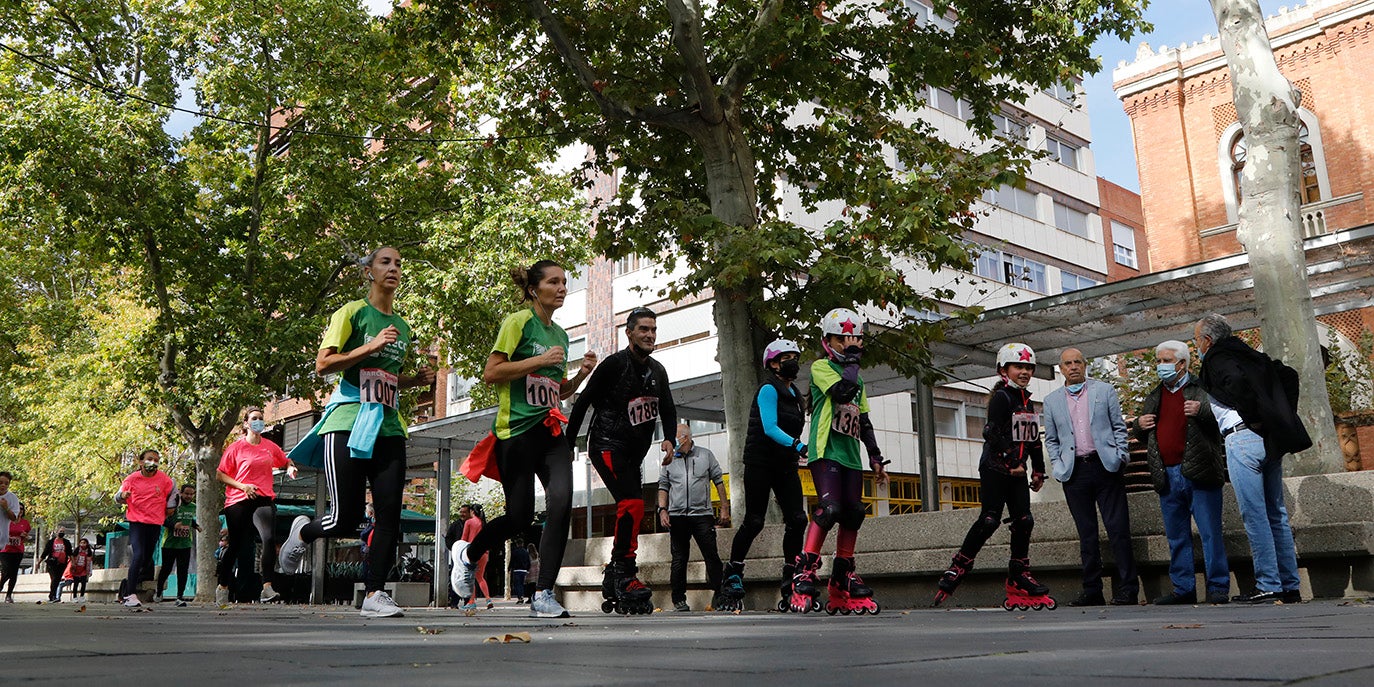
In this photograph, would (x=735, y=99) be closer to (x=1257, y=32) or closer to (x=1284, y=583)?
(x=1257, y=32)

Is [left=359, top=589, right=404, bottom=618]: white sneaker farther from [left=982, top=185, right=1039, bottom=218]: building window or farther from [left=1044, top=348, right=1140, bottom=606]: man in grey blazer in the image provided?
[left=982, top=185, right=1039, bottom=218]: building window

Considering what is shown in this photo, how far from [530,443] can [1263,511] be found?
4946 millimetres

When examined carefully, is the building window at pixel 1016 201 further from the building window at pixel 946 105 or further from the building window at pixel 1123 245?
the building window at pixel 1123 245

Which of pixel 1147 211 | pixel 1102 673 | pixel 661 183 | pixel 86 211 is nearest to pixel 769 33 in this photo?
pixel 661 183

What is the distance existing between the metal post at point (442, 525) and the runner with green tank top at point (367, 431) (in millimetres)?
15306

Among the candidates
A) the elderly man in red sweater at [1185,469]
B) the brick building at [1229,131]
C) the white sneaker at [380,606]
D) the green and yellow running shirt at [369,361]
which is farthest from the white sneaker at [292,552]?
the brick building at [1229,131]

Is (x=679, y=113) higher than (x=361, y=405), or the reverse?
(x=679, y=113)

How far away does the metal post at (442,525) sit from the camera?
21469mm

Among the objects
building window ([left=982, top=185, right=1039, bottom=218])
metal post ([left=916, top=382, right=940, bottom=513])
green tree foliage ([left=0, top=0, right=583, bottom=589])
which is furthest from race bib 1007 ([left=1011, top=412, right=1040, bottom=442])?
building window ([left=982, top=185, right=1039, bottom=218])

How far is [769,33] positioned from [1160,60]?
91.1 feet

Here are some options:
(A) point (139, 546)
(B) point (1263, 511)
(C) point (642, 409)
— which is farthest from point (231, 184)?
(B) point (1263, 511)

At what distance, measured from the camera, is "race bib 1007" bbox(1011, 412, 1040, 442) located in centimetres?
822

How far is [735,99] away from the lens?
529 inches

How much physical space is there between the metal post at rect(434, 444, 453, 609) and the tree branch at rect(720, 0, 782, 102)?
38.4ft
